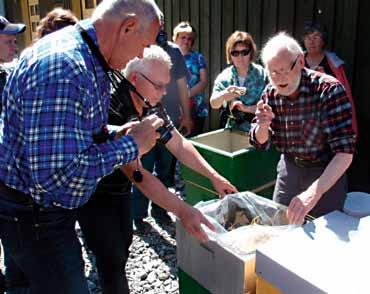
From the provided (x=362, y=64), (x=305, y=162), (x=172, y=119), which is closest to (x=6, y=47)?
(x=172, y=119)

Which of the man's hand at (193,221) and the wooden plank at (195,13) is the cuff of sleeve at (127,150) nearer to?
the man's hand at (193,221)

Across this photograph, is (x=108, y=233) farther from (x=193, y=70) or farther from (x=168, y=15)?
(x=168, y=15)

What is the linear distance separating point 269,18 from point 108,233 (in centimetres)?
328

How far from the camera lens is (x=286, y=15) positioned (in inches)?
166

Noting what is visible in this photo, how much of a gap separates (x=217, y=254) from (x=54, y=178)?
70 cm

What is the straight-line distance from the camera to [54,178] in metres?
1.18

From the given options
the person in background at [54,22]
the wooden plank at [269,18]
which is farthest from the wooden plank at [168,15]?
the person in background at [54,22]

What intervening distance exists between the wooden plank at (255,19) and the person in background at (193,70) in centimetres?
70

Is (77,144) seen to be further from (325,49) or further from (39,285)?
(325,49)

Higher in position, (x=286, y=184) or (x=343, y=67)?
(x=343, y=67)

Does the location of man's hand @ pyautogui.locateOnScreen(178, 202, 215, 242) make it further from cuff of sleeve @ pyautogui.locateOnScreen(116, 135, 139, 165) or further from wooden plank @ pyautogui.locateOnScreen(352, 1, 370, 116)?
wooden plank @ pyautogui.locateOnScreen(352, 1, 370, 116)

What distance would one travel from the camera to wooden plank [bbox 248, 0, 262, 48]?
4485mm

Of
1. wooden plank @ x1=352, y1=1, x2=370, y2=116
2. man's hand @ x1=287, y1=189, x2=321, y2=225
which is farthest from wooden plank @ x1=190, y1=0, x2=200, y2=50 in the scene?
man's hand @ x1=287, y1=189, x2=321, y2=225

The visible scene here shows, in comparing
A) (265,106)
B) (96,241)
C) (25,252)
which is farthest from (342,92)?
(25,252)
